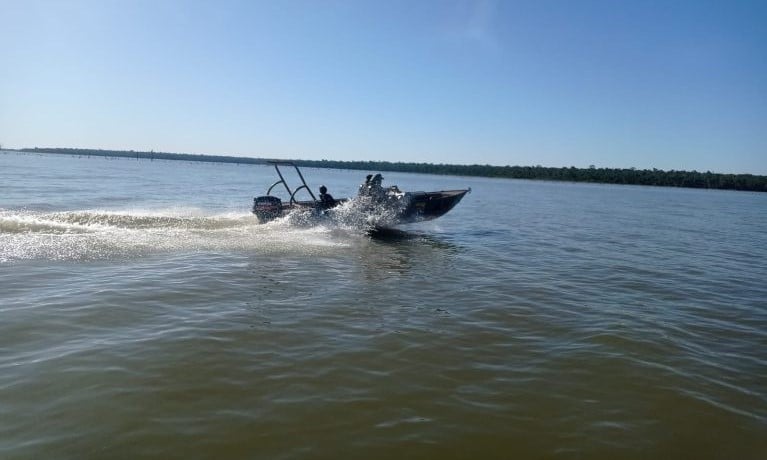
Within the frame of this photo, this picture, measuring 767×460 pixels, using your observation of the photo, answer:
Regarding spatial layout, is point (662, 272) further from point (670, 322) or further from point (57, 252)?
point (57, 252)

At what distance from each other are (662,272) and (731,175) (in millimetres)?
125669

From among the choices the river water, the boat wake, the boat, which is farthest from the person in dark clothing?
the river water

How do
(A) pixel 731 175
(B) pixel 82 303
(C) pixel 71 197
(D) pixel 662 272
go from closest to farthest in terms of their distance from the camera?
(B) pixel 82 303 < (D) pixel 662 272 < (C) pixel 71 197 < (A) pixel 731 175

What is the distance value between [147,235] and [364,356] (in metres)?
10.8

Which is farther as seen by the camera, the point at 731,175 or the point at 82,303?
the point at 731,175

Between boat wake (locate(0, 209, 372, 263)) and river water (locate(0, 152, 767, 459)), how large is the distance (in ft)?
0.51

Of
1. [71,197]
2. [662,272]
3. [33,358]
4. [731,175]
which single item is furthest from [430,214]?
[731,175]

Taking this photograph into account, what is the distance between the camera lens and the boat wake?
11.8m

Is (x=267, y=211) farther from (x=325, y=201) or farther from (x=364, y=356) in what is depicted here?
(x=364, y=356)

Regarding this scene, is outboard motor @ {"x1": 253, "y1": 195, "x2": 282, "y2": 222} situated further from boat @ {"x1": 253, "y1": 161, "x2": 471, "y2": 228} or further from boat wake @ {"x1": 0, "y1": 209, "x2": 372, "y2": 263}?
boat wake @ {"x1": 0, "y1": 209, "x2": 372, "y2": 263}

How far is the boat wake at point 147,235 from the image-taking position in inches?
463

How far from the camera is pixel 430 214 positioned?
63.9ft

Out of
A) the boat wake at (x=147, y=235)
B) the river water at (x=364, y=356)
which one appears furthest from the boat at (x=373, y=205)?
the river water at (x=364, y=356)

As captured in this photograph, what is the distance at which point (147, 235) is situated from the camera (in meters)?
14.4
